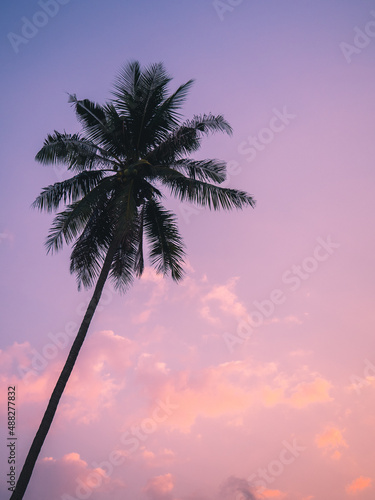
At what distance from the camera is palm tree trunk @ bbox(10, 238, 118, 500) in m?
10.5

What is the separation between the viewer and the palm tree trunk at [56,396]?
34.6ft

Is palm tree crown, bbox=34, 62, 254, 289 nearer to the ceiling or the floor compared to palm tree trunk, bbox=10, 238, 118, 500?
nearer to the ceiling

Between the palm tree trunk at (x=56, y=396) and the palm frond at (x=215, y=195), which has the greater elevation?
the palm frond at (x=215, y=195)

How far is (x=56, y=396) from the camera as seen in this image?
38.1 ft

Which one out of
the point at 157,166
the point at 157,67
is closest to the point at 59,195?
the point at 157,166

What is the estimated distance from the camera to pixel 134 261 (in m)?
16.6

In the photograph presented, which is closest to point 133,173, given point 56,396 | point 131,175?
point 131,175

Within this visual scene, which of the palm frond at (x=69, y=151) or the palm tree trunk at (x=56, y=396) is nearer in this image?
the palm tree trunk at (x=56, y=396)

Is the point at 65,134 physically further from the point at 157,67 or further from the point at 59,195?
the point at 157,67

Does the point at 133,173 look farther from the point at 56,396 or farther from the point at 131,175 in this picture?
the point at 56,396

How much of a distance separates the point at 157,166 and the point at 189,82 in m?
3.62

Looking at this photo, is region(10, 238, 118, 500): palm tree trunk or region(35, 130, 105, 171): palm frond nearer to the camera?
region(10, 238, 118, 500): palm tree trunk

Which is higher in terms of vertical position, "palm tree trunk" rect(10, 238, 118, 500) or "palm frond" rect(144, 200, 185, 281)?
"palm frond" rect(144, 200, 185, 281)

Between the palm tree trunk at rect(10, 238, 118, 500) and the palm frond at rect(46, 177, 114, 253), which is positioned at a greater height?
the palm frond at rect(46, 177, 114, 253)
